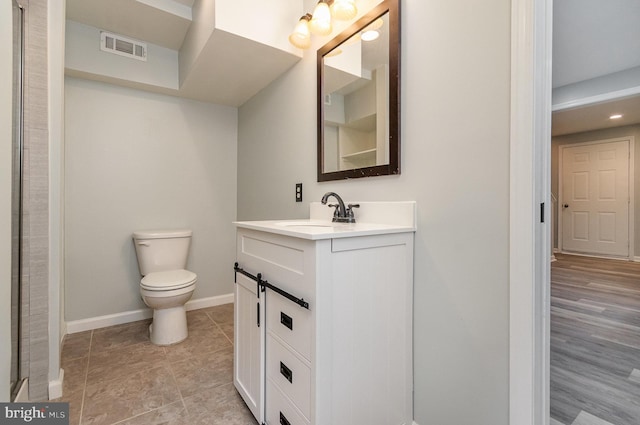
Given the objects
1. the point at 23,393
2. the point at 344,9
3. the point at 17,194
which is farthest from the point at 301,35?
the point at 23,393

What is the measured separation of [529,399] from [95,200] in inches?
114

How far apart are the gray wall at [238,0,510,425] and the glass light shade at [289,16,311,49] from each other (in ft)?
1.97

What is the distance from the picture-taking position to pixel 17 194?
1275mm

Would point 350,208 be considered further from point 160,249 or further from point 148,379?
point 160,249

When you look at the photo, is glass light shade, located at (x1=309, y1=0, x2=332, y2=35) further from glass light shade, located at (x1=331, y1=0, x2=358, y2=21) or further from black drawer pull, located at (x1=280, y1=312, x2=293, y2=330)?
black drawer pull, located at (x1=280, y1=312, x2=293, y2=330)

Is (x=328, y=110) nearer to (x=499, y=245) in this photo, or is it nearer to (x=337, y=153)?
(x=337, y=153)

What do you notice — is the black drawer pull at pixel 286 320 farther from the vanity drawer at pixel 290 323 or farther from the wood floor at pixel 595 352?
the wood floor at pixel 595 352

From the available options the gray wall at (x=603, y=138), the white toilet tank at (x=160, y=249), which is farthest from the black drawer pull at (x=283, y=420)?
the gray wall at (x=603, y=138)

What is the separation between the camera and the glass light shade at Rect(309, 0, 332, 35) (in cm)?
152

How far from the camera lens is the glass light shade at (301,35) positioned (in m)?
1.67

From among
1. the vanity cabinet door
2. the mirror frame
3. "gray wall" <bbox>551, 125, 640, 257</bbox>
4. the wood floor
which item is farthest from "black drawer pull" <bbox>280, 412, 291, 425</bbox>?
"gray wall" <bbox>551, 125, 640, 257</bbox>

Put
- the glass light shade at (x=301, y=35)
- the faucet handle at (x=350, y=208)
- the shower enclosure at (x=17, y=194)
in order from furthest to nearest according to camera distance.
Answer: the glass light shade at (x=301, y=35), the faucet handle at (x=350, y=208), the shower enclosure at (x=17, y=194)

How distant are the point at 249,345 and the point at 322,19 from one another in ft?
5.51

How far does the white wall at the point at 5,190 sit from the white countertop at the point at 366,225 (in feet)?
2.71
